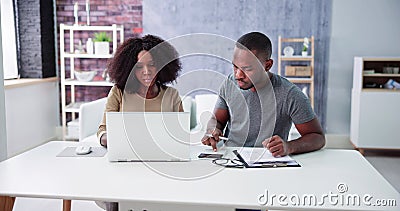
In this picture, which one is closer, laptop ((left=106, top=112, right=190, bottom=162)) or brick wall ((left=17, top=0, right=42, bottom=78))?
laptop ((left=106, top=112, right=190, bottom=162))

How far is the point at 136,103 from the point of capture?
2.18 m

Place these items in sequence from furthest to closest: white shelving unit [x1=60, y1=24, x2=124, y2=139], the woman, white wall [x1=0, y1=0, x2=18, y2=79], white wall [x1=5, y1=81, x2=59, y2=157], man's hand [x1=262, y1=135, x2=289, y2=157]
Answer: white shelving unit [x1=60, y1=24, x2=124, y2=139]
white wall [x1=0, y1=0, x2=18, y2=79]
white wall [x1=5, y1=81, x2=59, y2=157]
the woman
man's hand [x1=262, y1=135, x2=289, y2=157]

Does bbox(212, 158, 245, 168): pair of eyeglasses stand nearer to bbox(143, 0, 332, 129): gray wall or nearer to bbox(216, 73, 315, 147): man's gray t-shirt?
bbox(216, 73, 315, 147): man's gray t-shirt

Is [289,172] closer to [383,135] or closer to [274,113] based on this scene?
[274,113]

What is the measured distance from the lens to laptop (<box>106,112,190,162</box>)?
1.77 metres

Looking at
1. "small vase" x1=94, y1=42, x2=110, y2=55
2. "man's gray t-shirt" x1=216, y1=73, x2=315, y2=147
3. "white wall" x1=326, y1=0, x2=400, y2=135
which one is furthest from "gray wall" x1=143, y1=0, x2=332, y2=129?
"man's gray t-shirt" x1=216, y1=73, x2=315, y2=147

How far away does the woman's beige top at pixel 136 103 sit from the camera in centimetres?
215

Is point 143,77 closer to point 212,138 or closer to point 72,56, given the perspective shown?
point 212,138

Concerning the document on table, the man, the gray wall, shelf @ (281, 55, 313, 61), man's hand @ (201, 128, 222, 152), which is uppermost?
the gray wall

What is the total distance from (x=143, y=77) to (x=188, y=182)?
27.3 inches

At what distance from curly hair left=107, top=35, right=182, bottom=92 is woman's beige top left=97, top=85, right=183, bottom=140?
5cm

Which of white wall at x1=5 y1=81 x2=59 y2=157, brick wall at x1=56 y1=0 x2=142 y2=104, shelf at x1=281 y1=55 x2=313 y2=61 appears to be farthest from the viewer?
brick wall at x1=56 y1=0 x2=142 y2=104

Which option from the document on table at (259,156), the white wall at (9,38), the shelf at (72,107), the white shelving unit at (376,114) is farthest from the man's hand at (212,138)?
the white wall at (9,38)

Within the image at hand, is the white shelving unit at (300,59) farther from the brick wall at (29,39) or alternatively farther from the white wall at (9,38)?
the white wall at (9,38)
